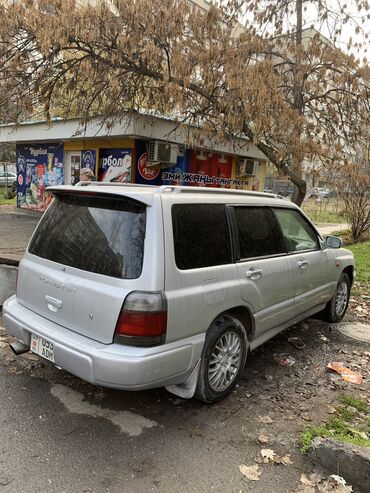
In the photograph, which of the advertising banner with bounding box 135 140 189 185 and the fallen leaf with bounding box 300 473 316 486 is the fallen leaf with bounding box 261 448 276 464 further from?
the advertising banner with bounding box 135 140 189 185

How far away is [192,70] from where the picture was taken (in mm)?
7027

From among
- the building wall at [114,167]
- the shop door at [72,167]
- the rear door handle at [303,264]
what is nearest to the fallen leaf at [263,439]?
the rear door handle at [303,264]

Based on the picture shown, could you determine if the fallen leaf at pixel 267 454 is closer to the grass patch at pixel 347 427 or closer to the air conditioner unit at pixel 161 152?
the grass patch at pixel 347 427

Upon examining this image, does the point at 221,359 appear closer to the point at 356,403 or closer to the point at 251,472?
the point at 251,472

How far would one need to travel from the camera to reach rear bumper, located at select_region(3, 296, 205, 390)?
107 inches

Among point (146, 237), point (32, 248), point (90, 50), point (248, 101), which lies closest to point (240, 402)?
point (146, 237)

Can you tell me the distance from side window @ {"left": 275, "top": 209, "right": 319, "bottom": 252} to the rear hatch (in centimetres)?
198

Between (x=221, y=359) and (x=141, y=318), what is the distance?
→ 1001mm

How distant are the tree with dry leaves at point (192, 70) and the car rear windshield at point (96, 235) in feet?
13.8

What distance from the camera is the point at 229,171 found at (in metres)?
13.8

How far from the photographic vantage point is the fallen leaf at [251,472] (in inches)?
104

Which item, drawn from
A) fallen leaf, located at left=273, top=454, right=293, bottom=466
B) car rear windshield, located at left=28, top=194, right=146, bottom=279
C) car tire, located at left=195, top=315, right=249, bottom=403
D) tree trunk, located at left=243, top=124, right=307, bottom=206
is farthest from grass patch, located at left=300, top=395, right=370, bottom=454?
tree trunk, located at left=243, top=124, right=307, bottom=206

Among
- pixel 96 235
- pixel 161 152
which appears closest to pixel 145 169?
pixel 161 152

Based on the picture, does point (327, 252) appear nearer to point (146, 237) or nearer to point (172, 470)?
point (146, 237)
